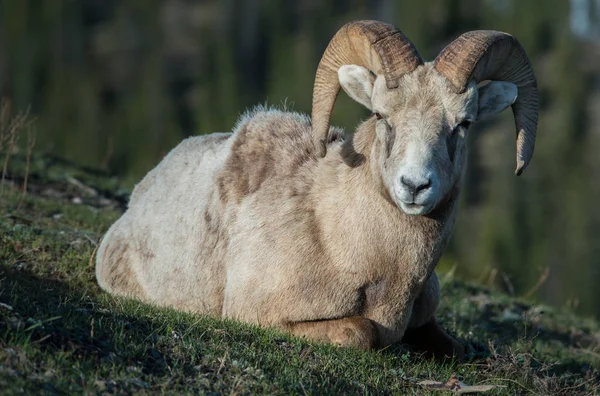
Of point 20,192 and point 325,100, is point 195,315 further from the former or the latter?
point 20,192

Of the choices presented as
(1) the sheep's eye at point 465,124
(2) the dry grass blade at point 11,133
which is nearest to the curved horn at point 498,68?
(1) the sheep's eye at point 465,124

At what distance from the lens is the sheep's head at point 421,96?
326 inches

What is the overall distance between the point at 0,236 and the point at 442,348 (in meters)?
5.45

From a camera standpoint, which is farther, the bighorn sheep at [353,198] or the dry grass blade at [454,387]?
the bighorn sheep at [353,198]

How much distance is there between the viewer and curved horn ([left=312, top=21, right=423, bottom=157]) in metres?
8.86

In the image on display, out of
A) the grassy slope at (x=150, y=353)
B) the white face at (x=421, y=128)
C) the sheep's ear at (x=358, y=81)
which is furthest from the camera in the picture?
the sheep's ear at (x=358, y=81)

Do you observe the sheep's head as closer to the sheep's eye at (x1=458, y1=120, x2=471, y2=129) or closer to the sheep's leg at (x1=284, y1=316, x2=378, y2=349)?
the sheep's eye at (x1=458, y1=120, x2=471, y2=129)

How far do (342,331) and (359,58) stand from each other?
2.78 meters

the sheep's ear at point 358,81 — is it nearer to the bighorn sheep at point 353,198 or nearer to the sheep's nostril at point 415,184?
the bighorn sheep at point 353,198

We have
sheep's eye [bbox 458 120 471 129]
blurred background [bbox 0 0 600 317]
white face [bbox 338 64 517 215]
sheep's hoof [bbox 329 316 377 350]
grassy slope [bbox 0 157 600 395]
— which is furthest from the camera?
blurred background [bbox 0 0 600 317]

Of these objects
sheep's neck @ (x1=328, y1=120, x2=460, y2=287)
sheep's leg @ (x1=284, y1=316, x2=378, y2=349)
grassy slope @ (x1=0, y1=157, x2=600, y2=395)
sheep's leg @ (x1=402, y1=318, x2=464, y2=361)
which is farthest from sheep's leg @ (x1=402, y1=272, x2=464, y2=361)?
sheep's leg @ (x1=284, y1=316, x2=378, y2=349)

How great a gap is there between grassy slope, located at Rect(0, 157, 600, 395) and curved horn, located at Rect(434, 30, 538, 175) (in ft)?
7.31

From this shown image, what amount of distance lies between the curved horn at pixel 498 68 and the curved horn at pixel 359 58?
1.23 feet

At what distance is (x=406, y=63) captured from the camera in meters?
8.84
